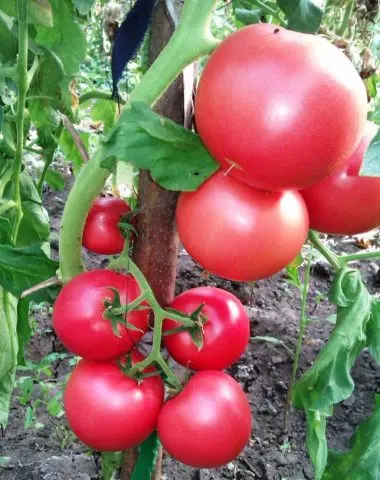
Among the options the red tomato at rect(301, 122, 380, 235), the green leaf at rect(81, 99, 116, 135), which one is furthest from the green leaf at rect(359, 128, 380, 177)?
the green leaf at rect(81, 99, 116, 135)

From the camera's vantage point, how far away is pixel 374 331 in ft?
2.49

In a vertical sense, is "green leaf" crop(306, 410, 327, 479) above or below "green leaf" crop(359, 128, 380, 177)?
below

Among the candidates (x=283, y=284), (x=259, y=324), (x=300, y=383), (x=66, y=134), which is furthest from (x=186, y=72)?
(x=283, y=284)

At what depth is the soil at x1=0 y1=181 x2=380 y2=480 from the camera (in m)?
1.34

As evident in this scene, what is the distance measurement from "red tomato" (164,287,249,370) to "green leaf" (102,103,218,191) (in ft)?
0.66

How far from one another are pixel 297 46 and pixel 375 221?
226mm

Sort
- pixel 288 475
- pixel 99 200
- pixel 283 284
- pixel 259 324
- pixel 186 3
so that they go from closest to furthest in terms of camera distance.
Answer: pixel 186 3 → pixel 99 200 → pixel 288 475 → pixel 259 324 → pixel 283 284

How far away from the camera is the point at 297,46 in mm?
513

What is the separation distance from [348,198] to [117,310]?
0.28m

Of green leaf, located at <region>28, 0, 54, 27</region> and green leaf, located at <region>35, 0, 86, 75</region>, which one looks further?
green leaf, located at <region>35, 0, 86, 75</region>

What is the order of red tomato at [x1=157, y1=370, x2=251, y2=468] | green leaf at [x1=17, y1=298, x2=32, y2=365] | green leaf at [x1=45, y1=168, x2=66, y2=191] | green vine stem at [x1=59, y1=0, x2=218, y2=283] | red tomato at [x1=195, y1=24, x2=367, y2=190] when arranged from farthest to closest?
green leaf at [x1=45, y1=168, x2=66, y2=191]
green leaf at [x1=17, y1=298, x2=32, y2=365]
red tomato at [x1=157, y1=370, x2=251, y2=468]
green vine stem at [x1=59, y1=0, x2=218, y2=283]
red tomato at [x1=195, y1=24, x2=367, y2=190]

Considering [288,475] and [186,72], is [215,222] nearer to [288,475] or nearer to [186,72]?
[186,72]

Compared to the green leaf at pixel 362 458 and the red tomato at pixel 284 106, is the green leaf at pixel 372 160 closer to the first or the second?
the red tomato at pixel 284 106

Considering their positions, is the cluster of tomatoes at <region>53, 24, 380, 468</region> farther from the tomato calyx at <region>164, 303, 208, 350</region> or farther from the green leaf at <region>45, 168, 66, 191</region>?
→ the green leaf at <region>45, 168, 66, 191</region>
